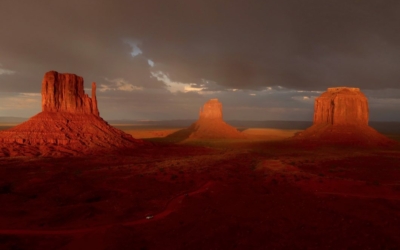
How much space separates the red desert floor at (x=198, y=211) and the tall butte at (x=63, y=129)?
48.7 ft

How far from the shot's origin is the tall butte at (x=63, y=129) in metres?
36.2

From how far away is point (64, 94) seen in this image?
41812 mm

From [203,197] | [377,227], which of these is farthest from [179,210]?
[377,227]

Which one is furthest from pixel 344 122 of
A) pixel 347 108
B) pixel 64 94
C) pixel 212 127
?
pixel 64 94

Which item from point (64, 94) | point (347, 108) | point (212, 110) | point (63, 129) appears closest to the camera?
point (63, 129)

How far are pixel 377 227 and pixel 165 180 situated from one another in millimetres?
14001

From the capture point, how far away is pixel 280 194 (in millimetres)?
15938

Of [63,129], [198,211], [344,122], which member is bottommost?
[198,211]

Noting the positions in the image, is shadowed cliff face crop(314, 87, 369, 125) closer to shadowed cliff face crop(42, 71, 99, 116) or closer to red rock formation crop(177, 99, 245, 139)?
red rock formation crop(177, 99, 245, 139)

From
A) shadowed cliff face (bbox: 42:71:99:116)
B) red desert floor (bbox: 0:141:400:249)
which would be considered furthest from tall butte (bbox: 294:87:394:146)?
shadowed cliff face (bbox: 42:71:99:116)

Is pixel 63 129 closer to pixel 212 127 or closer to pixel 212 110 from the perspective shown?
pixel 212 127

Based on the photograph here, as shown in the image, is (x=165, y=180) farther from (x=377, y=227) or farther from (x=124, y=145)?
(x=124, y=145)

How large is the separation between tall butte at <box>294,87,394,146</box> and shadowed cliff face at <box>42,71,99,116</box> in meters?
46.4

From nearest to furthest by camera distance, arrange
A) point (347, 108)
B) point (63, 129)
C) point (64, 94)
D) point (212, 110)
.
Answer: point (63, 129)
point (64, 94)
point (347, 108)
point (212, 110)
